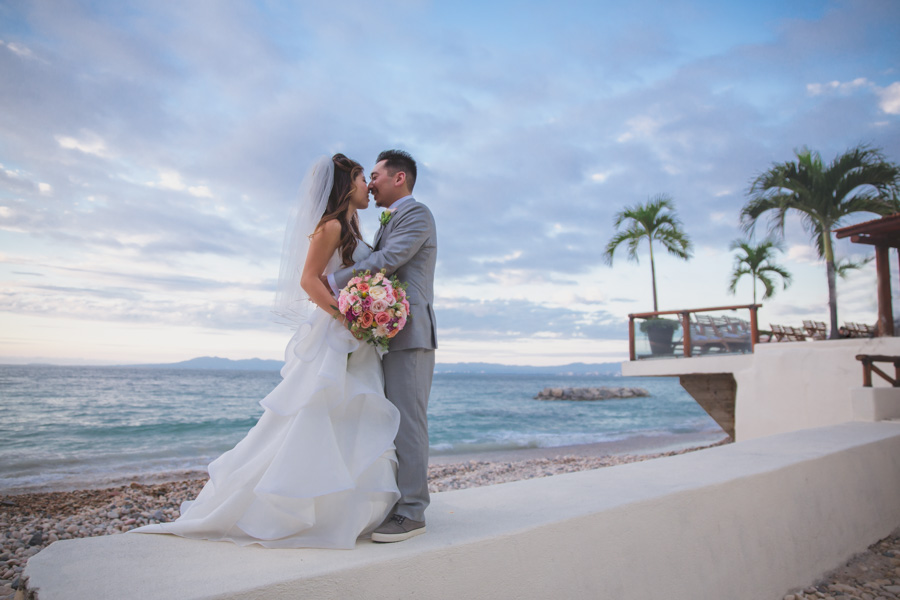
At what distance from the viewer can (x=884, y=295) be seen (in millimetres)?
10172

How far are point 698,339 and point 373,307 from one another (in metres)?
11.2

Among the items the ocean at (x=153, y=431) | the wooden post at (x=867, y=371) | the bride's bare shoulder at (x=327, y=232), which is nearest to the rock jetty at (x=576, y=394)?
the ocean at (x=153, y=431)

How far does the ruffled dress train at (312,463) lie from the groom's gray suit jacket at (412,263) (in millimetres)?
225

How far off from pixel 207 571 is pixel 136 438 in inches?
800

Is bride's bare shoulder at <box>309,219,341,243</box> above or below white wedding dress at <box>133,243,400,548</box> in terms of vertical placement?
above

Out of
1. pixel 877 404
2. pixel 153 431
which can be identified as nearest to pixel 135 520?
pixel 877 404

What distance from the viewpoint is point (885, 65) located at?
477 inches

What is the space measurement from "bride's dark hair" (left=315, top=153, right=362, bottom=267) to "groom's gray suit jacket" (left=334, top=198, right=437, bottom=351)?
0.44ft

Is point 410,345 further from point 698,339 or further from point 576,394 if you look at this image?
point 576,394

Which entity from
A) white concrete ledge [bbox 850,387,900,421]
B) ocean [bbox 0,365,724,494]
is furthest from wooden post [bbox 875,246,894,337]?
ocean [bbox 0,365,724,494]

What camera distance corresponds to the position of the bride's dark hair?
2.47 meters

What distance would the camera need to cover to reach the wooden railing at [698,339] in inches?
437

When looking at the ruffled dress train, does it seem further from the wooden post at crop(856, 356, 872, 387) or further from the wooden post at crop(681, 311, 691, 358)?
the wooden post at crop(681, 311, 691, 358)

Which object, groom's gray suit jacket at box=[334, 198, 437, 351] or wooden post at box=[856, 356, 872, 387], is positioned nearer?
groom's gray suit jacket at box=[334, 198, 437, 351]
